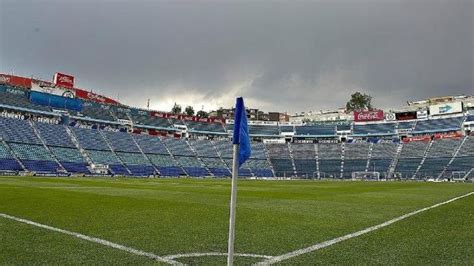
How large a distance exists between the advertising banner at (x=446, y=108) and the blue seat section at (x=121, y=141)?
2896 inches

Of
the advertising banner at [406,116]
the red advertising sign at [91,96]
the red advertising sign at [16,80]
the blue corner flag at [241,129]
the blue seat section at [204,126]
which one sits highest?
the red advertising sign at [16,80]

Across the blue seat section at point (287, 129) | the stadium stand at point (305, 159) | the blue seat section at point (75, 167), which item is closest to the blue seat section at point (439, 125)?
the stadium stand at point (305, 159)

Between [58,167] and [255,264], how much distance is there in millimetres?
68739

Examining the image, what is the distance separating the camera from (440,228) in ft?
35.2

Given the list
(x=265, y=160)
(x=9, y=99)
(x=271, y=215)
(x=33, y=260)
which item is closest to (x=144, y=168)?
(x=9, y=99)

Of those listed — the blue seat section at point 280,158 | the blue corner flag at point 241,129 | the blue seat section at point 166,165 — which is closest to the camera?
the blue corner flag at point 241,129

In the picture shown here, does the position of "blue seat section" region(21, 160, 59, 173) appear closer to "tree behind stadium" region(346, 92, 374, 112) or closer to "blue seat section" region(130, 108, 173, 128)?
"blue seat section" region(130, 108, 173, 128)

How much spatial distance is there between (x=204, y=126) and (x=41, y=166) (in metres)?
51.7

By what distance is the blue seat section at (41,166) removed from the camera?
63569 millimetres

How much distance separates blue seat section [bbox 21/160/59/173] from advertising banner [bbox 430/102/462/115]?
288 feet

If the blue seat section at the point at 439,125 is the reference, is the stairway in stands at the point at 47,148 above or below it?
below

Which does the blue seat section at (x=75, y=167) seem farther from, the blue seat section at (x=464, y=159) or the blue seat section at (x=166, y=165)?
the blue seat section at (x=464, y=159)

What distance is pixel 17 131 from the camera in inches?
2778

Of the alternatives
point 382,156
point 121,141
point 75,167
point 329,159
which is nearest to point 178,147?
point 121,141
